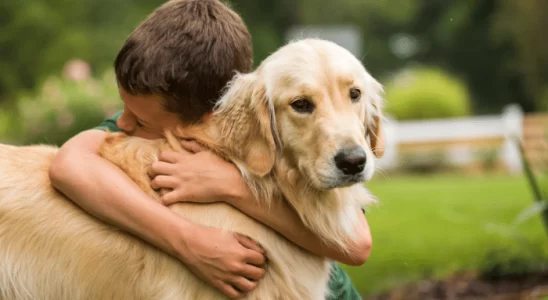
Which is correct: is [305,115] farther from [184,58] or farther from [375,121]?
[184,58]

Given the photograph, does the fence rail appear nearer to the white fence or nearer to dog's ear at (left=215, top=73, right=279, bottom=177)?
the white fence

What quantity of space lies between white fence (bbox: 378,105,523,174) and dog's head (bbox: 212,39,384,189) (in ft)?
42.3

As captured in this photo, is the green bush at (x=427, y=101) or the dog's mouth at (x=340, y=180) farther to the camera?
the green bush at (x=427, y=101)

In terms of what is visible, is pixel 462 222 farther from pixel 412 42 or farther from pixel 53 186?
pixel 412 42

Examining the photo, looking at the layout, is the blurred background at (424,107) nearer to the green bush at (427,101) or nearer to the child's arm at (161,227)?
the green bush at (427,101)

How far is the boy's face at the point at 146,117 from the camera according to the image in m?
2.66

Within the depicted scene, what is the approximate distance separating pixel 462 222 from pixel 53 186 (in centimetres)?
597

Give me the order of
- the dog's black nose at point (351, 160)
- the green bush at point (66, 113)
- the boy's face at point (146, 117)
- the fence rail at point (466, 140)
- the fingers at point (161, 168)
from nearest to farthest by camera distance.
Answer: the dog's black nose at point (351, 160)
the fingers at point (161, 168)
the boy's face at point (146, 117)
the green bush at point (66, 113)
the fence rail at point (466, 140)

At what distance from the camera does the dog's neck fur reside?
98.5 inches

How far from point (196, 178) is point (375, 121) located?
756mm

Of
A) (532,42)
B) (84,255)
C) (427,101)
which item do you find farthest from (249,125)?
(532,42)

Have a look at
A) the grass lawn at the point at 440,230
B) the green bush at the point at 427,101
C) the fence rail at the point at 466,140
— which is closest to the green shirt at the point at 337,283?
the grass lawn at the point at 440,230

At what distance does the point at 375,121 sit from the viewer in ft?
8.84

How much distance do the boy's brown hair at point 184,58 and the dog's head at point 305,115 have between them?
11cm
